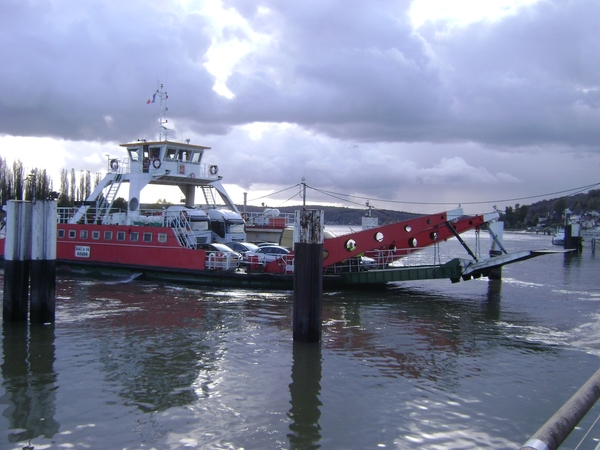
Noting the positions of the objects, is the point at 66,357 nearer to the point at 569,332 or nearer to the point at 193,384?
the point at 193,384

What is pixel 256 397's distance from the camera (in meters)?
9.77

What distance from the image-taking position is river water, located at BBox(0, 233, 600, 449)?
826 centimetres

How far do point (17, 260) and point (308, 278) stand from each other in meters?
8.22

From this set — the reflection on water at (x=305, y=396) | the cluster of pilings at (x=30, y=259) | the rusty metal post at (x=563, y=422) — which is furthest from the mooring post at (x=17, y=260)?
the rusty metal post at (x=563, y=422)

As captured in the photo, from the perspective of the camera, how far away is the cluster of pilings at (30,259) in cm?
1498

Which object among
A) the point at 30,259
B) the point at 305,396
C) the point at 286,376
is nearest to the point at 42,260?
the point at 30,259

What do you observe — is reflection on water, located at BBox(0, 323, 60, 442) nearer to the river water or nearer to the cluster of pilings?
the river water

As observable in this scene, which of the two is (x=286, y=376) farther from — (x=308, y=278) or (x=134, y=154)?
(x=134, y=154)

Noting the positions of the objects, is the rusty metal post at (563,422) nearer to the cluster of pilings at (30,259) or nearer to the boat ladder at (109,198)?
the cluster of pilings at (30,259)

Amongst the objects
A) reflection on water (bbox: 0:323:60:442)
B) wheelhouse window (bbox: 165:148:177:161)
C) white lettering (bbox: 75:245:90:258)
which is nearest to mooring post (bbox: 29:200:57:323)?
reflection on water (bbox: 0:323:60:442)

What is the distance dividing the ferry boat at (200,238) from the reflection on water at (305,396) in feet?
29.3

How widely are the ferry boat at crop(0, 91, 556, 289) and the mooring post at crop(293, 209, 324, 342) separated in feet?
26.7

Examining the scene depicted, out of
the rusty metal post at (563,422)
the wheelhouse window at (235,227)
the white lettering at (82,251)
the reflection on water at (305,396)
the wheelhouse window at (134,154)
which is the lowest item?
the reflection on water at (305,396)

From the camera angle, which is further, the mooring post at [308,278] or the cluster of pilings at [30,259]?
the cluster of pilings at [30,259]
